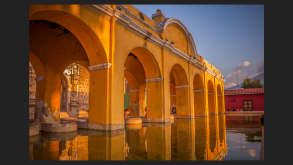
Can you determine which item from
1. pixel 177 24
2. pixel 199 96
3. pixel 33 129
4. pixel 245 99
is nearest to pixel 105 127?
pixel 33 129

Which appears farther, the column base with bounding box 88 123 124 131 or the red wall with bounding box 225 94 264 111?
the red wall with bounding box 225 94 264 111

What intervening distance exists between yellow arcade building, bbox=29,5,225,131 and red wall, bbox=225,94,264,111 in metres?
16.6

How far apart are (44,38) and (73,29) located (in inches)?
177

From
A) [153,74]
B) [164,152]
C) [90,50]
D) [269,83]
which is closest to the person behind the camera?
[269,83]

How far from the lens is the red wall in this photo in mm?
31164

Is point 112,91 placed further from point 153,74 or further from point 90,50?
point 153,74

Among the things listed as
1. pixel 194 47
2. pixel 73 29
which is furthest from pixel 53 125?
pixel 194 47

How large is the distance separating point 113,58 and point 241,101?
31.0 meters

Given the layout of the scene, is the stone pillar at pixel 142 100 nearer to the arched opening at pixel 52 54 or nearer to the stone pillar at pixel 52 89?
the arched opening at pixel 52 54

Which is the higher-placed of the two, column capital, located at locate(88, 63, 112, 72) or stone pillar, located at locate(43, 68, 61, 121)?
column capital, located at locate(88, 63, 112, 72)

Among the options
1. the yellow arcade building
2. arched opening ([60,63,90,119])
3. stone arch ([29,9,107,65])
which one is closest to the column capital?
the yellow arcade building

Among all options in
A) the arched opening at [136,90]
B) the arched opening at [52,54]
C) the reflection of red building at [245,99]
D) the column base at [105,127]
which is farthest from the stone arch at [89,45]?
the reflection of red building at [245,99]

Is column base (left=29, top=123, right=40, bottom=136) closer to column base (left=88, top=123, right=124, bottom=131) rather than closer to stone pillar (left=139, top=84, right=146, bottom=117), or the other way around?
column base (left=88, top=123, right=124, bottom=131)

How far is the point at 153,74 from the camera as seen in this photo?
41.7 ft
